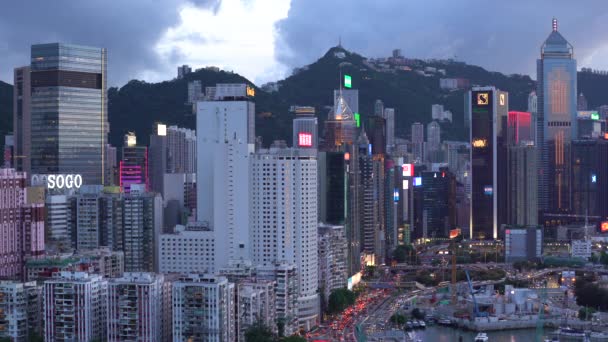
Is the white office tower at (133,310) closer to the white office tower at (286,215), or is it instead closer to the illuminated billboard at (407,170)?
the white office tower at (286,215)

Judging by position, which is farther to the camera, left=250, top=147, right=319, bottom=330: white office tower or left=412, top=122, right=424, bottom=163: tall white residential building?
left=412, top=122, right=424, bottom=163: tall white residential building

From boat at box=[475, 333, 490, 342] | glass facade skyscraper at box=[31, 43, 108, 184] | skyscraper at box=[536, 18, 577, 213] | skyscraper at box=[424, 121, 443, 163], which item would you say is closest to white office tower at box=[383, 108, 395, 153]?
skyscraper at box=[424, 121, 443, 163]

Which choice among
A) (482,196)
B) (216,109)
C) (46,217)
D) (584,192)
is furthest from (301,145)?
(584,192)

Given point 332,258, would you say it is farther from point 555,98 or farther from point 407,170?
point 555,98

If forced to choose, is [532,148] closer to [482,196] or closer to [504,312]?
[482,196]

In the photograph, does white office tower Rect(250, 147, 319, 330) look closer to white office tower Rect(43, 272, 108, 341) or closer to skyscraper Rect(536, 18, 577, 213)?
white office tower Rect(43, 272, 108, 341)

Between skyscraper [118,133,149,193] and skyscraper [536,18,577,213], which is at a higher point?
skyscraper [536,18,577,213]

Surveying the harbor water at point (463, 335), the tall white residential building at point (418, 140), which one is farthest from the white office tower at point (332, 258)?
the tall white residential building at point (418, 140)
